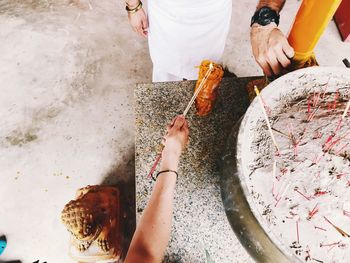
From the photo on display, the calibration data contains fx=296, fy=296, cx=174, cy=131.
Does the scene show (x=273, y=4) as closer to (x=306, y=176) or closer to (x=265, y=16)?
(x=265, y=16)

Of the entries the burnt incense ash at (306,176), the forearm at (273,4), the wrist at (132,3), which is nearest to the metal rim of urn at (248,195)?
the burnt incense ash at (306,176)

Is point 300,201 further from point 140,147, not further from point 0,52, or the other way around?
point 0,52

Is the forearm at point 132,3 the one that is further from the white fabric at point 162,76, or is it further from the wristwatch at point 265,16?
the wristwatch at point 265,16

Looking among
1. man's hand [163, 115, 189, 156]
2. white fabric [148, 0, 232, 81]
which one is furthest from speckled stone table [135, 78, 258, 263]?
white fabric [148, 0, 232, 81]

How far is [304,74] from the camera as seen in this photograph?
1.22 m

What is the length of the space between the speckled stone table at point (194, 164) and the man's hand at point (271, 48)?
315mm

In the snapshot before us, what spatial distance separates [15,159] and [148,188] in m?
2.00

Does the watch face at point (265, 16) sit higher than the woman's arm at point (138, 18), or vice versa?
the watch face at point (265, 16)

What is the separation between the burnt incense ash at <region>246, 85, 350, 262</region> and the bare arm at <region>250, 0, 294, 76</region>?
0.20m

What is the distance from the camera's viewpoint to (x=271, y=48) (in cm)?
130

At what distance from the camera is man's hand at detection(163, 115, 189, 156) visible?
1.29 metres

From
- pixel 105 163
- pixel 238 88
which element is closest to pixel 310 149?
pixel 238 88

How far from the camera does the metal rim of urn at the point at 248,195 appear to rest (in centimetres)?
95

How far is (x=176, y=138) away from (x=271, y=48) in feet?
1.89
